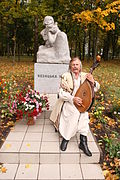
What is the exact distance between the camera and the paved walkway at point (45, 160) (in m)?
2.85

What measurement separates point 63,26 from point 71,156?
706 inches

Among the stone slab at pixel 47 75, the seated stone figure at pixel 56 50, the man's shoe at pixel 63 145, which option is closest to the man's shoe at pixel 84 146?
the man's shoe at pixel 63 145

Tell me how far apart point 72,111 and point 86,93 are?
1.36 ft

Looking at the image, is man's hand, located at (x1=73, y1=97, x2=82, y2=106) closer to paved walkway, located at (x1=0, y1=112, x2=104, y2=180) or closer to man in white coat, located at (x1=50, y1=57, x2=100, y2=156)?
man in white coat, located at (x1=50, y1=57, x2=100, y2=156)

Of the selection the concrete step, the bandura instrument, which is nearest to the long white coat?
the bandura instrument

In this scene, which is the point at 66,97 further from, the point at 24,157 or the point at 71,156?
the point at 24,157

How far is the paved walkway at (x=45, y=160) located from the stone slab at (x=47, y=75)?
1.85 m

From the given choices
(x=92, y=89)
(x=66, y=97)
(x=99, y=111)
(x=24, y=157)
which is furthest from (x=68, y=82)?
(x=99, y=111)

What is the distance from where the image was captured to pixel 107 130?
4281 mm

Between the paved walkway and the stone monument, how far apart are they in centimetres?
190

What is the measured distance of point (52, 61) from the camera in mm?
5082

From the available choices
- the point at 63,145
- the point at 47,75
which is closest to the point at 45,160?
the point at 63,145

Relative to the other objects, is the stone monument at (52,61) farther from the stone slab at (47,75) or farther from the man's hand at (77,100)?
the man's hand at (77,100)

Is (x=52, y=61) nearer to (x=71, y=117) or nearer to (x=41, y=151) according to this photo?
(x=71, y=117)
